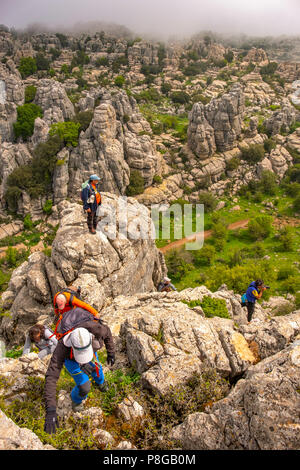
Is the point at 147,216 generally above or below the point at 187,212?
above

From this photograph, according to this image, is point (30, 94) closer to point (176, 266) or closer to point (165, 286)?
point (176, 266)

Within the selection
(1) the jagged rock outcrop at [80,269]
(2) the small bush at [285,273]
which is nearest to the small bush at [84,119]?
(1) the jagged rock outcrop at [80,269]

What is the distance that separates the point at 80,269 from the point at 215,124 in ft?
142

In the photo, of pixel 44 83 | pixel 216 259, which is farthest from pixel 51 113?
pixel 216 259

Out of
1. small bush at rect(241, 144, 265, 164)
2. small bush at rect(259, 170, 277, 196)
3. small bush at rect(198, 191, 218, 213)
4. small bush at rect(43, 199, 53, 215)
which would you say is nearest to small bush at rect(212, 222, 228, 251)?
small bush at rect(198, 191, 218, 213)

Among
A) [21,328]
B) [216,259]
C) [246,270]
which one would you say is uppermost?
[21,328]

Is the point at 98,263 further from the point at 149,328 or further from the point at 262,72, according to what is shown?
the point at 262,72

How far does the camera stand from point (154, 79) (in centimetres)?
8562

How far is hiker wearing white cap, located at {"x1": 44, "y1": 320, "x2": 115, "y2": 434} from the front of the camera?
5293mm

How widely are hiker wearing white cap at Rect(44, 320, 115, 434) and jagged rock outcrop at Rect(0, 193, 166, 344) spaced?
512 cm

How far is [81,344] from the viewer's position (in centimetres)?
524

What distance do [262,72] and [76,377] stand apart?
109 m

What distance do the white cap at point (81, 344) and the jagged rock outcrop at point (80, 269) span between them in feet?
19.7

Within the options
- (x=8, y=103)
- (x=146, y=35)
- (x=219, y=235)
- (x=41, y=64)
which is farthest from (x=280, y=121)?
(x=146, y=35)
